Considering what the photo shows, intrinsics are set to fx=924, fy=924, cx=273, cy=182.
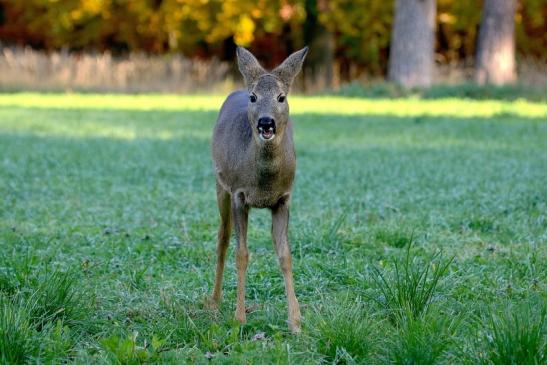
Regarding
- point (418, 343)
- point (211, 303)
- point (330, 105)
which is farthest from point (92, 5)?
point (418, 343)

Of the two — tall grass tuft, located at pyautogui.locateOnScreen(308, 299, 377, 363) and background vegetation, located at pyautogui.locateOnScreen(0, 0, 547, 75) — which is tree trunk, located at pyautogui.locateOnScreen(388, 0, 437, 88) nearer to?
background vegetation, located at pyautogui.locateOnScreen(0, 0, 547, 75)

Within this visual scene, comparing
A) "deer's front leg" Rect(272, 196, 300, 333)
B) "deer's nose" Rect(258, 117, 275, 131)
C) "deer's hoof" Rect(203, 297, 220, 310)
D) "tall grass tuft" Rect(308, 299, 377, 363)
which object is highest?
"deer's nose" Rect(258, 117, 275, 131)

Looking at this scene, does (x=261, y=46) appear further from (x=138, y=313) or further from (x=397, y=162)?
(x=138, y=313)

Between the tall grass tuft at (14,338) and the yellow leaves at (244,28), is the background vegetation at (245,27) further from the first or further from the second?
the tall grass tuft at (14,338)

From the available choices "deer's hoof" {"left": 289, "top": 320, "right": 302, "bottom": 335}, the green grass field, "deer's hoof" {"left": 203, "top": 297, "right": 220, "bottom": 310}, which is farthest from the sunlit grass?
"deer's hoof" {"left": 289, "top": 320, "right": 302, "bottom": 335}

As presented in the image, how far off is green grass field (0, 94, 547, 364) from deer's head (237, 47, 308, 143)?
89 centimetres

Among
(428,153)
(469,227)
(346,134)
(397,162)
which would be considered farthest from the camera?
(346,134)

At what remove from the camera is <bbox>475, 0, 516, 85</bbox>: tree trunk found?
24891 mm

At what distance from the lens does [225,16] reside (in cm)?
3088

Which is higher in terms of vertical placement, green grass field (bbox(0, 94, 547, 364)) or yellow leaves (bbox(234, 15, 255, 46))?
yellow leaves (bbox(234, 15, 255, 46))

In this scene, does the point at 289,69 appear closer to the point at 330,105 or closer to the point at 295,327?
the point at 295,327

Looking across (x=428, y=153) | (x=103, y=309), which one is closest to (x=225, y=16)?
(x=428, y=153)

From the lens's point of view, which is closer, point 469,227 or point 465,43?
point 469,227

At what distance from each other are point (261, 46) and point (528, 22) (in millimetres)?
10423
